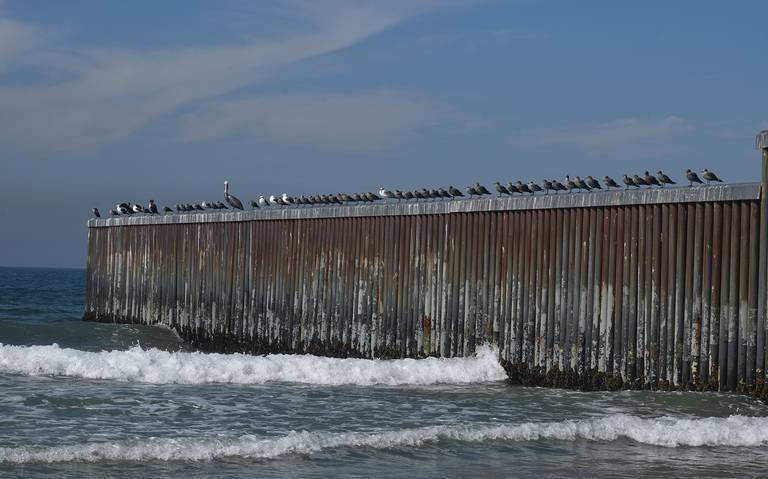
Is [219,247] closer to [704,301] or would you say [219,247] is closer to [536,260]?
[536,260]

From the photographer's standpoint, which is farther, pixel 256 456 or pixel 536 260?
pixel 536 260

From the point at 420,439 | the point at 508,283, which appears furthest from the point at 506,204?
the point at 420,439

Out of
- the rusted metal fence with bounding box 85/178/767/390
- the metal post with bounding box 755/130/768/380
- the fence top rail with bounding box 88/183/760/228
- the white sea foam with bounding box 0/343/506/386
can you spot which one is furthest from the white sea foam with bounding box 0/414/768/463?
the white sea foam with bounding box 0/343/506/386

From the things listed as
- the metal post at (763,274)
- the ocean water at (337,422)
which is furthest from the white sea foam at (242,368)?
the metal post at (763,274)

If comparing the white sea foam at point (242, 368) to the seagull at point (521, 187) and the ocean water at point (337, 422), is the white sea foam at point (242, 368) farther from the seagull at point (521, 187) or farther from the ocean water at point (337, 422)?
the seagull at point (521, 187)

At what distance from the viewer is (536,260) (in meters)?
20.8

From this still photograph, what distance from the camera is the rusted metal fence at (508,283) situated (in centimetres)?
1770

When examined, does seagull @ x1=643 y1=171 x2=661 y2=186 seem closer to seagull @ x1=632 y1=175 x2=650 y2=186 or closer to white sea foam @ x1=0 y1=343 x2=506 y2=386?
seagull @ x1=632 y1=175 x2=650 y2=186

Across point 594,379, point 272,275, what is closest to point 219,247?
point 272,275

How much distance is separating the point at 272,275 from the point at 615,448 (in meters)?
13.2

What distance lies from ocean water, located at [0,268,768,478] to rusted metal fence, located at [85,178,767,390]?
60 cm

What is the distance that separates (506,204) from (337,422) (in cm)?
650

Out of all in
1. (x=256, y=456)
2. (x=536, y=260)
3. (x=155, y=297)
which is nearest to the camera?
(x=256, y=456)

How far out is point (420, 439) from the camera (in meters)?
15.3
